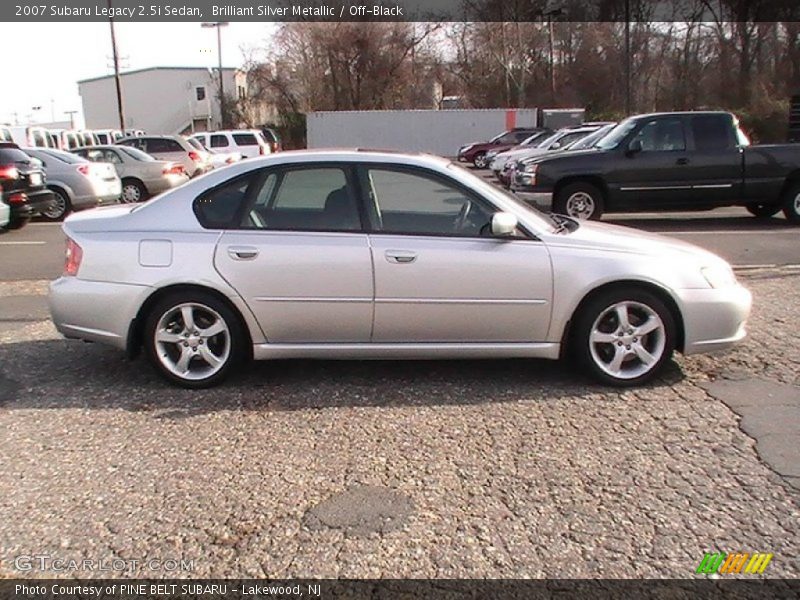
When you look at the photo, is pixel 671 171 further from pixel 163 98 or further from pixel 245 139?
pixel 163 98

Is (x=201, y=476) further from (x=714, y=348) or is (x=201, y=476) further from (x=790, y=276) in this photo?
(x=790, y=276)

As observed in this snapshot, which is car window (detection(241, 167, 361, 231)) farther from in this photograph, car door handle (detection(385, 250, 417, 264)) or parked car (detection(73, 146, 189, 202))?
parked car (detection(73, 146, 189, 202))

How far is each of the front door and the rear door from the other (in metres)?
0.15

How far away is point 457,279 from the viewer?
13.7ft

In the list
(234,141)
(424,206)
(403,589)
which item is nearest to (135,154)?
(234,141)

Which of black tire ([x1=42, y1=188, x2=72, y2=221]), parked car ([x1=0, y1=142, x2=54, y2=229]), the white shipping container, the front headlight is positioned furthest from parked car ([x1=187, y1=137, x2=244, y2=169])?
the white shipping container

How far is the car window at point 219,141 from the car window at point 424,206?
21.9m

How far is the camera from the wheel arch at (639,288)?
4223 millimetres

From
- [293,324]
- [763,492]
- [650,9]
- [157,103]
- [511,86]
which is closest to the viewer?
[763,492]

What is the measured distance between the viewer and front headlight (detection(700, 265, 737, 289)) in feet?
14.1

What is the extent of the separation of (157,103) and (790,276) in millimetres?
66760

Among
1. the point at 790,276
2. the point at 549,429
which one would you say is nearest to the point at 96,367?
the point at 549,429

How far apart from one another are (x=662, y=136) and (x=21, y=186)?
442 inches

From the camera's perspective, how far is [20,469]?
3.40m
